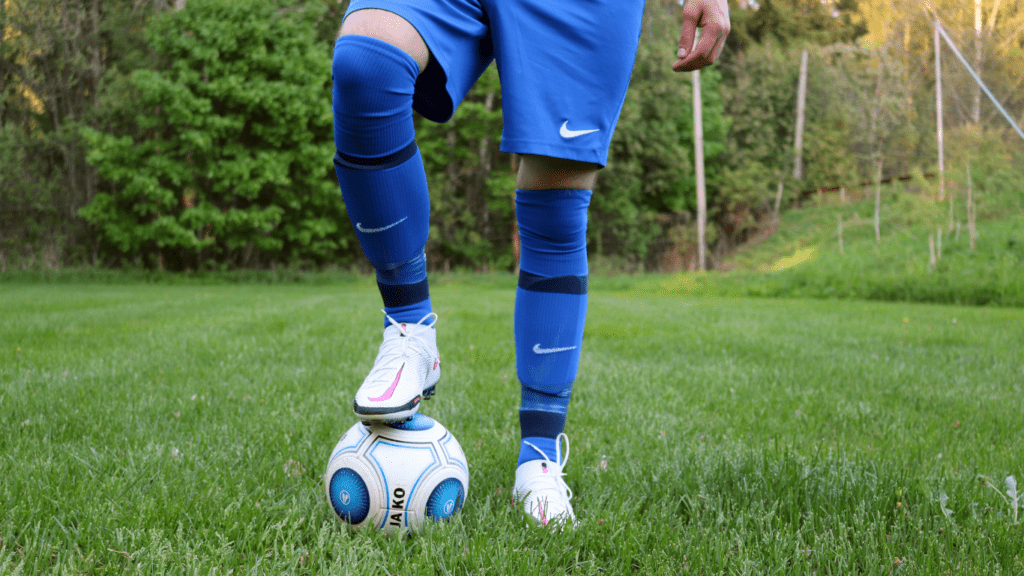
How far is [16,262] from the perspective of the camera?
49.8 ft

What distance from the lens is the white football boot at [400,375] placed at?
1427 mm

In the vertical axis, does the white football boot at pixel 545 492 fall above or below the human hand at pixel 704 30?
below

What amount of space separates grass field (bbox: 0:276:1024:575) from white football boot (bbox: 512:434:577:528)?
45 millimetres

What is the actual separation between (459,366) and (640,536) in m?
2.58

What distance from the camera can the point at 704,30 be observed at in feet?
5.35

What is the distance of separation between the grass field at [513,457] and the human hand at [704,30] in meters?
1.09

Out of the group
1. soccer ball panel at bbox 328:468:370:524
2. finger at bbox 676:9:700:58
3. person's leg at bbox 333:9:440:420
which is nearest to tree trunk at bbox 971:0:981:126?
finger at bbox 676:9:700:58

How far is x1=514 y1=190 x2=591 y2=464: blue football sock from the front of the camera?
1690mm

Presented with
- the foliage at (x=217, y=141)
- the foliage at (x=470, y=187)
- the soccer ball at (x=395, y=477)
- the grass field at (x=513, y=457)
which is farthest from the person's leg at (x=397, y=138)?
the foliage at (x=470, y=187)

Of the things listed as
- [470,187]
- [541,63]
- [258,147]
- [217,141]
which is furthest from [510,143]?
[470,187]

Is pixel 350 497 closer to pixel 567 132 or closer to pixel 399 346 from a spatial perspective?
pixel 399 346

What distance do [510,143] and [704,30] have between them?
572 mm

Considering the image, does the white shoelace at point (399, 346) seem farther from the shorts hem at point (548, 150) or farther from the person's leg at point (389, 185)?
the shorts hem at point (548, 150)

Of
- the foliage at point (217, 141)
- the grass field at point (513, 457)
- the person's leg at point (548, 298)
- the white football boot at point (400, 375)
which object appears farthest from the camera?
the foliage at point (217, 141)
